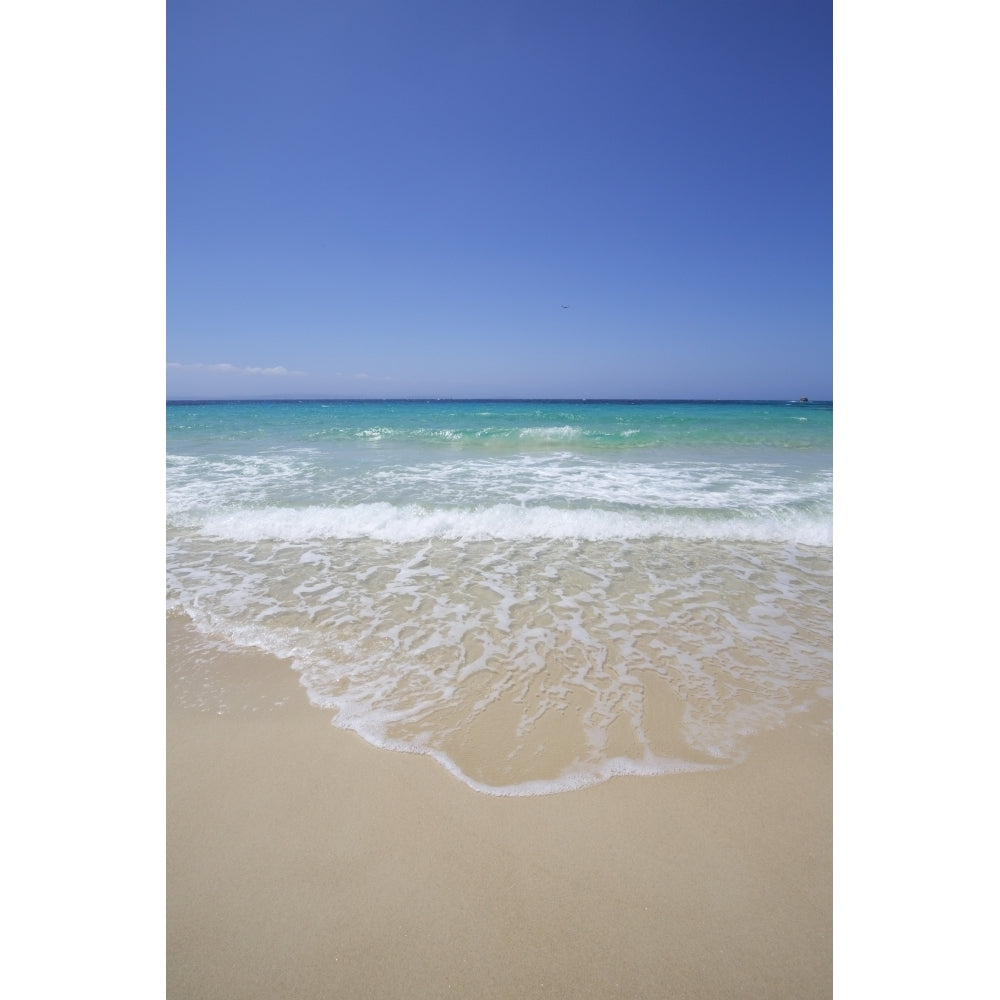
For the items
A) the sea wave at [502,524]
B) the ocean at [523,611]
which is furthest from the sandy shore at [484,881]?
the sea wave at [502,524]

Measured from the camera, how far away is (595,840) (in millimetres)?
1471

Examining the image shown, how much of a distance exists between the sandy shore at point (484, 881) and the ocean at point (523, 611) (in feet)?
0.59

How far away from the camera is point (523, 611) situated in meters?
3.07

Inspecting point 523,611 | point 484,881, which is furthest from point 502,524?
point 484,881

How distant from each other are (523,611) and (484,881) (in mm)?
1766

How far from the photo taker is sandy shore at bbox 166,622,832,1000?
116 cm

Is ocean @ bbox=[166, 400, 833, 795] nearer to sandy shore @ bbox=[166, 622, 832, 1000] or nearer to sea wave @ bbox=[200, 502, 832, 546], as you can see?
sea wave @ bbox=[200, 502, 832, 546]

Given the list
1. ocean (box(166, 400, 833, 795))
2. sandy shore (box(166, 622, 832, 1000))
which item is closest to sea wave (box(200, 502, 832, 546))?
ocean (box(166, 400, 833, 795))

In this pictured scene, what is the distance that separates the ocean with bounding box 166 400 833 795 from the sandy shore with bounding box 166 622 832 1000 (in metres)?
0.18

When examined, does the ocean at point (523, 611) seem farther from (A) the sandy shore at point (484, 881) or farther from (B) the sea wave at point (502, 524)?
(A) the sandy shore at point (484, 881)
